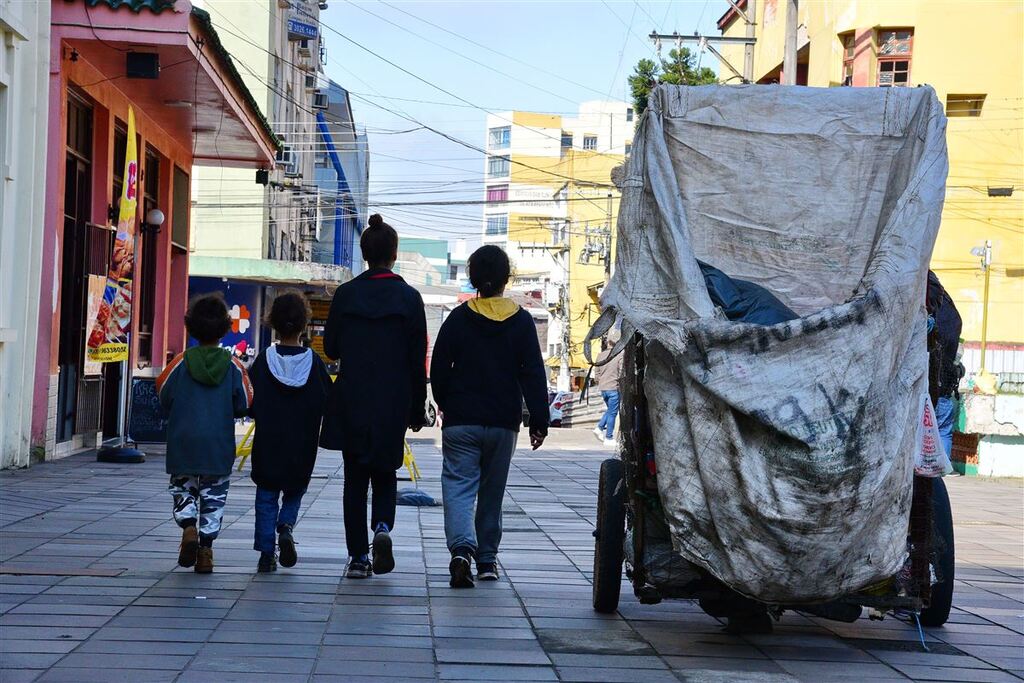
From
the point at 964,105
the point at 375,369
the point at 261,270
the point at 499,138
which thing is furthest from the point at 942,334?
the point at 499,138

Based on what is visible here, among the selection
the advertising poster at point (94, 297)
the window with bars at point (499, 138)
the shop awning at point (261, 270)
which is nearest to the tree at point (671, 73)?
the shop awning at point (261, 270)

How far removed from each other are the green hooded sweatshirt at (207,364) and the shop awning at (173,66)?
23.5 ft

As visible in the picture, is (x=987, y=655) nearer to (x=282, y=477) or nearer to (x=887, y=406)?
(x=887, y=406)

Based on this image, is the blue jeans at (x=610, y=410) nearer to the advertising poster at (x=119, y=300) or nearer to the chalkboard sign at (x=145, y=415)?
the chalkboard sign at (x=145, y=415)

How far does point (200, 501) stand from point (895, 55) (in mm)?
28530

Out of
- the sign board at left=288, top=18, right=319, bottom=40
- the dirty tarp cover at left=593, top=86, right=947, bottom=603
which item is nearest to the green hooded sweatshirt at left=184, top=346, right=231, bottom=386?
the dirty tarp cover at left=593, top=86, right=947, bottom=603

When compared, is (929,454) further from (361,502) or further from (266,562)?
(266,562)

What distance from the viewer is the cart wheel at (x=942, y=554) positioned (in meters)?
6.48

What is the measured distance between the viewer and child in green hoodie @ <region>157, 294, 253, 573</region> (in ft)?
24.0

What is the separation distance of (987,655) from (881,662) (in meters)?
0.59

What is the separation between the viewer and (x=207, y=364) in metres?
7.53

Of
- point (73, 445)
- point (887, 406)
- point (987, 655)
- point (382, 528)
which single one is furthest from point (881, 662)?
point (73, 445)

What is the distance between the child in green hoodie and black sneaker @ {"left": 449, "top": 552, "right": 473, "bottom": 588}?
4.33 feet

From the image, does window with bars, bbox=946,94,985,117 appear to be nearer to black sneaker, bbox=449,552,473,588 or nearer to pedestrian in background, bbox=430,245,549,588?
pedestrian in background, bbox=430,245,549,588
